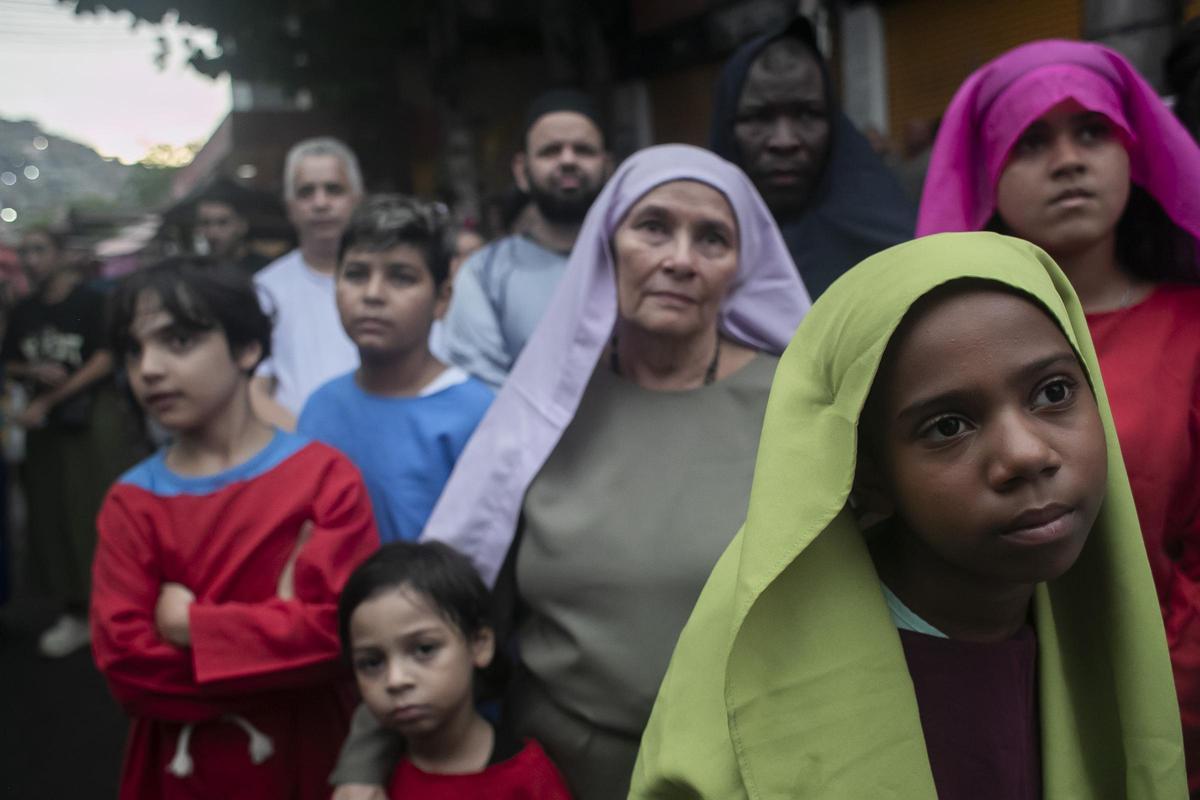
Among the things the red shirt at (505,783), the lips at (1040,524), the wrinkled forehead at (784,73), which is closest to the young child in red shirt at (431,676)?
the red shirt at (505,783)

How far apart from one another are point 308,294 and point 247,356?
3.98 ft

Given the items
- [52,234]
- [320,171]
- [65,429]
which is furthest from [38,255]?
[320,171]

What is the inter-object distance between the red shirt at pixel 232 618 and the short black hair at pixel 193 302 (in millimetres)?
325

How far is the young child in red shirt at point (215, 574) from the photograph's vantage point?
2.30 meters

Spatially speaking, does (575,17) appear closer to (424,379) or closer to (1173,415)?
(424,379)

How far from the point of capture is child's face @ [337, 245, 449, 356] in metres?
2.78

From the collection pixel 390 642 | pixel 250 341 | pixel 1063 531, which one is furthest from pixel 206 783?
pixel 1063 531

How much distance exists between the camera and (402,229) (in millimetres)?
2846

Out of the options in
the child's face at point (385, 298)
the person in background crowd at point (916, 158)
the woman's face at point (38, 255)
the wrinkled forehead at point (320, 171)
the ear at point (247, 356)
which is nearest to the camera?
the ear at point (247, 356)

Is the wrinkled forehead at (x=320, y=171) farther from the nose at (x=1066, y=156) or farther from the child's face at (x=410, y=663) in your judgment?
the nose at (x=1066, y=156)

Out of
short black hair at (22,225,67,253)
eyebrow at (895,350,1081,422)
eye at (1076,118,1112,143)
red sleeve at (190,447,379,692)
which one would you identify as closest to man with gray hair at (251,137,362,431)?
red sleeve at (190,447,379,692)

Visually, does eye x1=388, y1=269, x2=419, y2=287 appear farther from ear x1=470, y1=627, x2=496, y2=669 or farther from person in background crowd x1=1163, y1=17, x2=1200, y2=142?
person in background crowd x1=1163, y1=17, x2=1200, y2=142

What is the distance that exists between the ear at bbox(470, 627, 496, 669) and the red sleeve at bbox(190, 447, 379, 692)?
13.0 inches

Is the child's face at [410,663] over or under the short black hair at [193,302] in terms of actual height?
under
